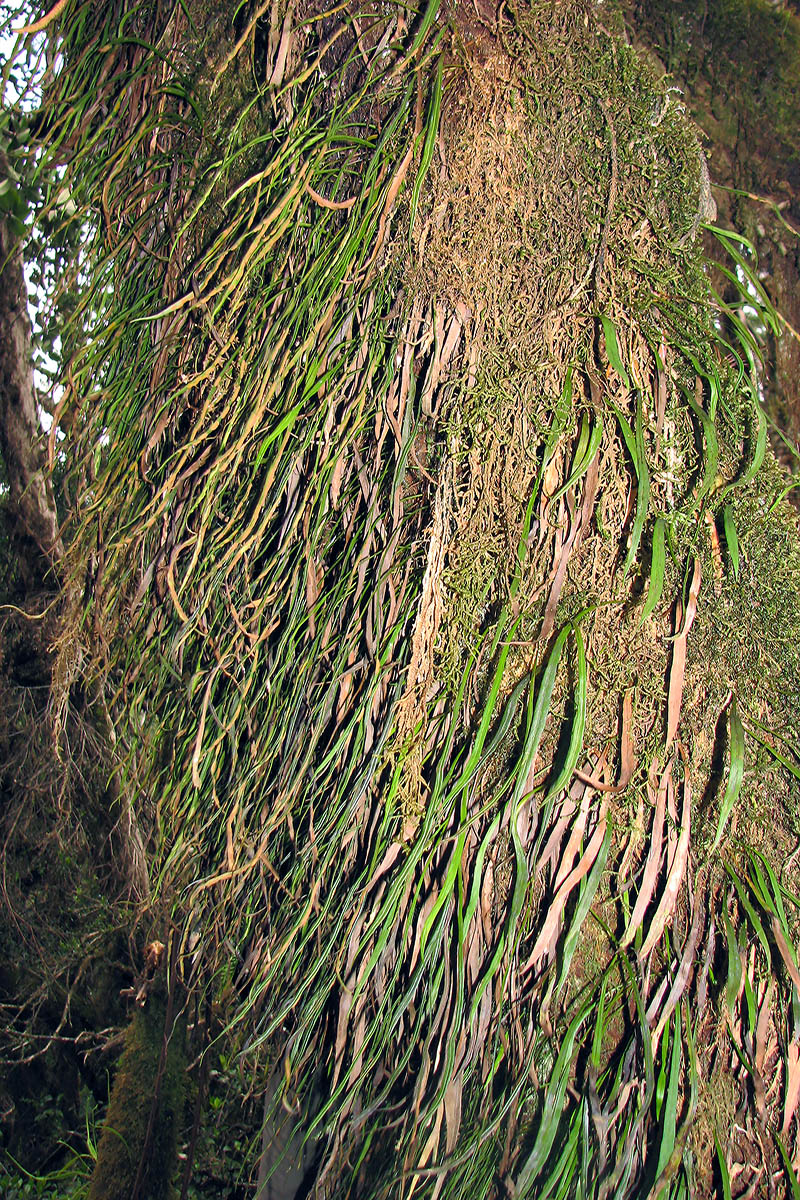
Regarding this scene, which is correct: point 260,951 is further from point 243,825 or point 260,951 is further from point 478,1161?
point 478,1161

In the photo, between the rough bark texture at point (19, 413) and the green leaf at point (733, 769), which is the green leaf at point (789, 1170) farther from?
the rough bark texture at point (19, 413)

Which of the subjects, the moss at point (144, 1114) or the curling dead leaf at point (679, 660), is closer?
the curling dead leaf at point (679, 660)

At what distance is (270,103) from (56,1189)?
9.20 ft

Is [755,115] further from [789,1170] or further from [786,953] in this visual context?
[789,1170]

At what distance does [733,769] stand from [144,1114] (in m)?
1.70

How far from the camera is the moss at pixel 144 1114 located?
5.43 feet

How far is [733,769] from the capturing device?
25.9 inches

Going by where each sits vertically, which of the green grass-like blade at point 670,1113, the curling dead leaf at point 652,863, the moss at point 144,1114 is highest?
the curling dead leaf at point 652,863

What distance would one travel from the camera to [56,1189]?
223 cm

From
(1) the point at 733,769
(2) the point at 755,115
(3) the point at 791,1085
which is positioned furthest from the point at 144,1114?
(2) the point at 755,115

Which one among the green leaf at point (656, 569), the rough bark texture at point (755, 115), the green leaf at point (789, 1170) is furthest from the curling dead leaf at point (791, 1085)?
the rough bark texture at point (755, 115)

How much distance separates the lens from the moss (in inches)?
65.2

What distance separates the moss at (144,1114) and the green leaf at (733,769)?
138cm

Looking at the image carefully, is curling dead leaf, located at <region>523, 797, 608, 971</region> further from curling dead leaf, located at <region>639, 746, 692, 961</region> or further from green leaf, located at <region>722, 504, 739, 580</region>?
green leaf, located at <region>722, 504, 739, 580</region>
